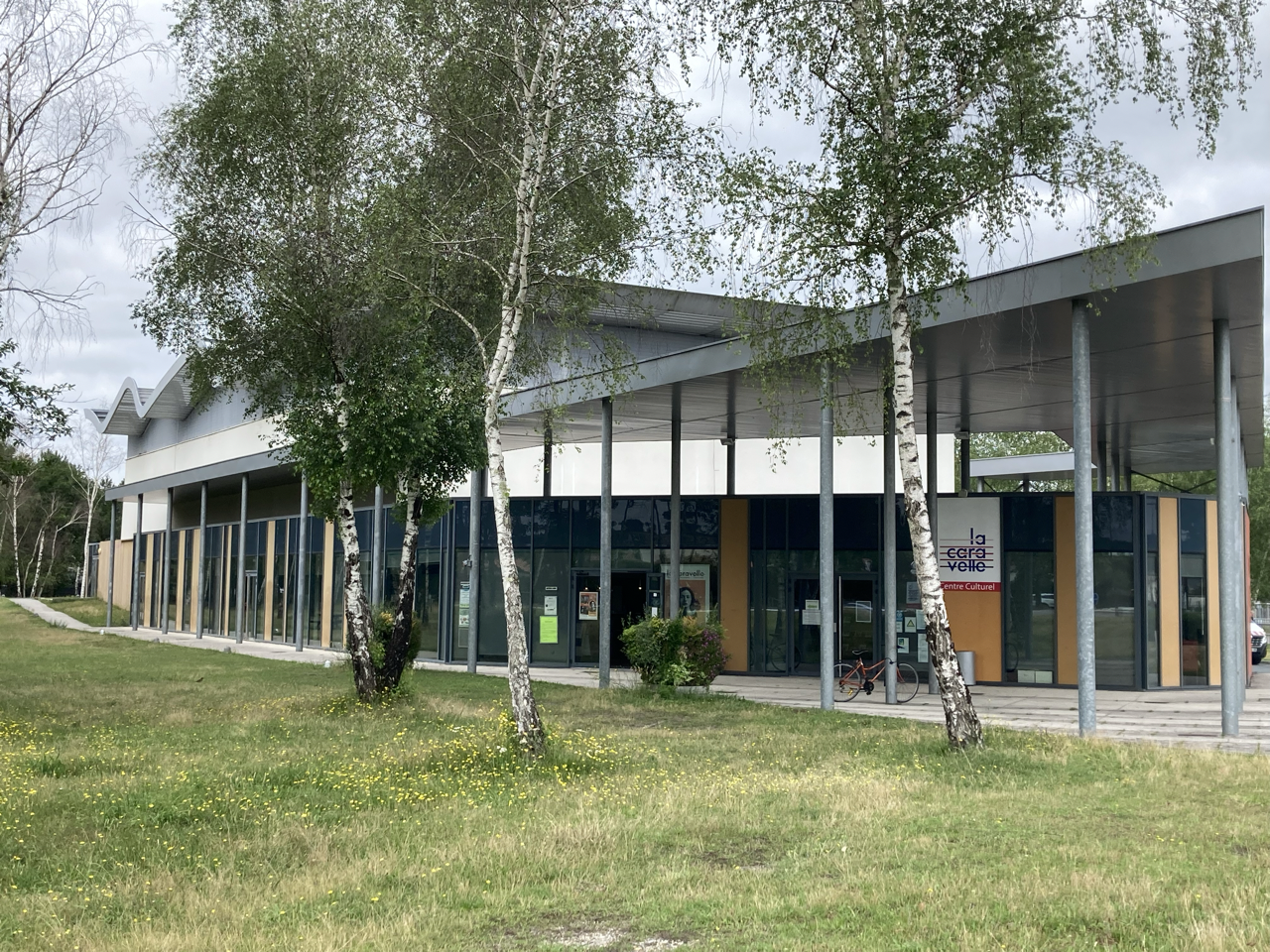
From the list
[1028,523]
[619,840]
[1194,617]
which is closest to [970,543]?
[1028,523]

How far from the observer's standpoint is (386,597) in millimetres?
30109

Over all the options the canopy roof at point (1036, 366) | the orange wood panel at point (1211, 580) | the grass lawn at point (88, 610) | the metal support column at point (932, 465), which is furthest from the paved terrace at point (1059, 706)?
the grass lawn at point (88, 610)

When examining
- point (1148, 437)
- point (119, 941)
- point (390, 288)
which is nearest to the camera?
point (119, 941)

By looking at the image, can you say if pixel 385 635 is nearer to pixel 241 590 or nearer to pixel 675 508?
pixel 675 508

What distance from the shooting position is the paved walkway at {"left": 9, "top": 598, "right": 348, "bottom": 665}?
30562mm

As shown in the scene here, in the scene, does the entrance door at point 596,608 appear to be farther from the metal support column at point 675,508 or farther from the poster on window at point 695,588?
the metal support column at point 675,508

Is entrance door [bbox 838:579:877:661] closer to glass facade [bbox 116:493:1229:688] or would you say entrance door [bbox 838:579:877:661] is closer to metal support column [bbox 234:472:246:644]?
glass facade [bbox 116:493:1229:688]

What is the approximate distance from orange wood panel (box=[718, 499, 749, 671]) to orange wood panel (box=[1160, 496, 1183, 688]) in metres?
8.09

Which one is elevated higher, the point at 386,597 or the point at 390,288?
the point at 390,288

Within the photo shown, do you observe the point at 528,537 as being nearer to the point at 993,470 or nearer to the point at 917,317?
the point at 917,317

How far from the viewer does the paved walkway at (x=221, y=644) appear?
3056cm

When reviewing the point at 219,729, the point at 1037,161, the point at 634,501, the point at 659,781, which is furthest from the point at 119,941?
the point at 634,501

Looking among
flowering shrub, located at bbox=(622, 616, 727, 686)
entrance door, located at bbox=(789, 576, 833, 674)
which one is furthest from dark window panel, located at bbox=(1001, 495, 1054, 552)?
flowering shrub, located at bbox=(622, 616, 727, 686)

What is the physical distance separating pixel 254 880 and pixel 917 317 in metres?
9.13
